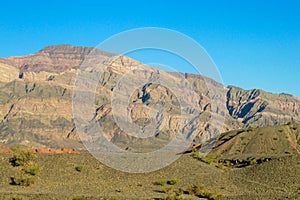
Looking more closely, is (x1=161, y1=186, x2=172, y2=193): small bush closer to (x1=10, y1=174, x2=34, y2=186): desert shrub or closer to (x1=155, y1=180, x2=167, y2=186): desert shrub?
(x1=155, y1=180, x2=167, y2=186): desert shrub

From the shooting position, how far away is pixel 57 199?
101 ft

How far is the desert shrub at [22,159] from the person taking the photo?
41.3 m

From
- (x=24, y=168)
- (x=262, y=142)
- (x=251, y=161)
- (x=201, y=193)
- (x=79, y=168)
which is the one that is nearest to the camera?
(x=201, y=193)

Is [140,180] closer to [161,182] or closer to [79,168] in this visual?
[161,182]

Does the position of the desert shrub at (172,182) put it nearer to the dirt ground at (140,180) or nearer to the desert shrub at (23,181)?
the dirt ground at (140,180)

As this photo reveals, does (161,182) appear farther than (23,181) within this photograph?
Yes

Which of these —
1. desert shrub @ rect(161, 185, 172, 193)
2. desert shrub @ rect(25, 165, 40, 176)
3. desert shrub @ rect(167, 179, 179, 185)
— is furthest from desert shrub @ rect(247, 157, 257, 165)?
desert shrub @ rect(25, 165, 40, 176)

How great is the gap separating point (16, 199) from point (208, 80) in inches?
874

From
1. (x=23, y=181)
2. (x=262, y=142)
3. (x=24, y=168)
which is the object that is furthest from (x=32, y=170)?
(x=262, y=142)

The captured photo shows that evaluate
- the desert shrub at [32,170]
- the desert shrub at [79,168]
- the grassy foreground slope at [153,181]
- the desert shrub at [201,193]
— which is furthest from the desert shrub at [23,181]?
the desert shrub at [201,193]

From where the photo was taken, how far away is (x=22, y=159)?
4166 centimetres

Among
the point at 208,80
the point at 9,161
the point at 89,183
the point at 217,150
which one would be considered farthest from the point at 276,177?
the point at 217,150

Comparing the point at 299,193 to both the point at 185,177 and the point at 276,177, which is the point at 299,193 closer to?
the point at 276,177

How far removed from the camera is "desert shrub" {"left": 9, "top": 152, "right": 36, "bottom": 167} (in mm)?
41312
